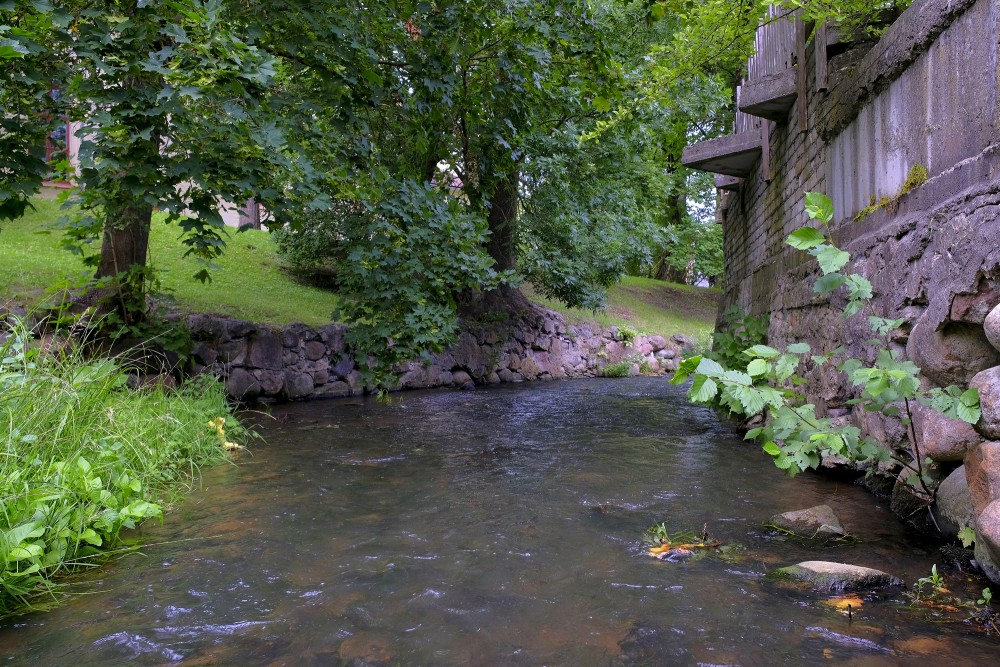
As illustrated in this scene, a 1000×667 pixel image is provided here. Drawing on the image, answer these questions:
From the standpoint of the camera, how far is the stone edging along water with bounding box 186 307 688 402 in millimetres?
10203

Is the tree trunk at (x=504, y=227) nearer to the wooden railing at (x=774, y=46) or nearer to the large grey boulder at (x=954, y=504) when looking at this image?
the wooden railing at (x=774, y=46)

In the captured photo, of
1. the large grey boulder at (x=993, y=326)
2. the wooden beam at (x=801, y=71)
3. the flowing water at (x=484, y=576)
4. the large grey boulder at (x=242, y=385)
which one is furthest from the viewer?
the large grey boulder at (x=242, y=385)

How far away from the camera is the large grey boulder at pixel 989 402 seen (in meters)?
2.92

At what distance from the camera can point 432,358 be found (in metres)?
13.5

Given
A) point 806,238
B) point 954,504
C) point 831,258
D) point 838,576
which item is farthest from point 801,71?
point 838,576

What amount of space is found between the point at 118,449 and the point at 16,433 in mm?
872

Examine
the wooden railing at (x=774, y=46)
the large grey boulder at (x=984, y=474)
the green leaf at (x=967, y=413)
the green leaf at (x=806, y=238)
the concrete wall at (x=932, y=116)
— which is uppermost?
the wooden railing at (x=774, y=46)

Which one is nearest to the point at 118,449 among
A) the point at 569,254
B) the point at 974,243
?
the point at 974,243

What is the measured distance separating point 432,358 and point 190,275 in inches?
192

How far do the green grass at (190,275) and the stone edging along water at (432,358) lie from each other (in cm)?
81

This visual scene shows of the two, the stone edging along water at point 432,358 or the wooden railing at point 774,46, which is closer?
the wooden railing at point 774,46

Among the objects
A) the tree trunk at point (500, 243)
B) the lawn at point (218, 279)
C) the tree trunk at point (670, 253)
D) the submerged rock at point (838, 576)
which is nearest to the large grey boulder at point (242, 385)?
the lawn at point (218, 279)

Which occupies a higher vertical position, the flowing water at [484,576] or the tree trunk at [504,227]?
the tree trunk at [504,227]

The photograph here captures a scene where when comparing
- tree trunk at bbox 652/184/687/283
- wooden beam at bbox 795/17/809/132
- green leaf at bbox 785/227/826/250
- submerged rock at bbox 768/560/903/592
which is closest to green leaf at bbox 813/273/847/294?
green leaf at bbox 785/227/826/250
